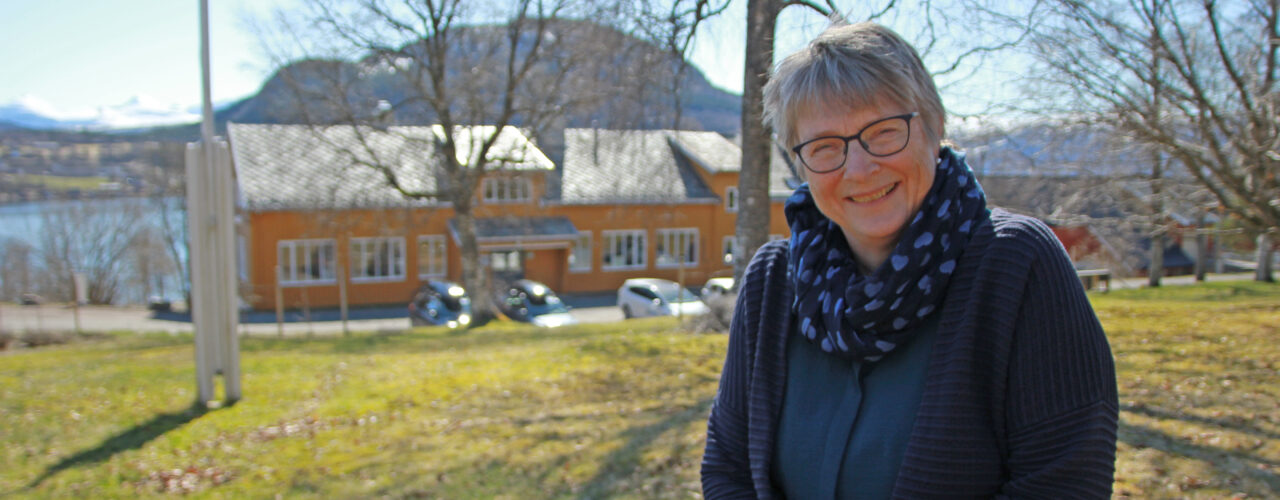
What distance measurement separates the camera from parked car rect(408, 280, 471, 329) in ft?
86.1

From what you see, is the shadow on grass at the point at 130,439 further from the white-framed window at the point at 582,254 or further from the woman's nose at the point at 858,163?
the white-framed window at the point at 582,254

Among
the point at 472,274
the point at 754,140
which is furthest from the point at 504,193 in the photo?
the point at 754,140

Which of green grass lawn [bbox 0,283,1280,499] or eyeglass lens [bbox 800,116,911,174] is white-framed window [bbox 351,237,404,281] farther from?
eyeglass lens [bbox 800,116,911,174]

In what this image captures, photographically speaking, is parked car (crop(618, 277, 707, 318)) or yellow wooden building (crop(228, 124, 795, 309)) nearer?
parked car (crop(618, 277, 707, 318))

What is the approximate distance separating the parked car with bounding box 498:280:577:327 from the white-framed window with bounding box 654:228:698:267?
11.2 metres

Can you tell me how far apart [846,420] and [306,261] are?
34.0 m

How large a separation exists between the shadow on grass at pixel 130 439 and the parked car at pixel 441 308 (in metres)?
17.8

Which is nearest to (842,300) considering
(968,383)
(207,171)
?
(968,383)

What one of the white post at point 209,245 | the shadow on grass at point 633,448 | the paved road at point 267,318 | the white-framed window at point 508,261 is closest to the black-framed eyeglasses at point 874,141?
the shadow on grass at point 633,448

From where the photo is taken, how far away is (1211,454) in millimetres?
5141

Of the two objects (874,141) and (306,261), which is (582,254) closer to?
(306,261)

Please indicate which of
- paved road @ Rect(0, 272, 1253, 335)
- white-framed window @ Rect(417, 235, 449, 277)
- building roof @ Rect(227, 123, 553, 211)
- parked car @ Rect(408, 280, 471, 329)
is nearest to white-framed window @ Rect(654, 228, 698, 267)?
paved road @ Rect(0, 272, 1253, 335)

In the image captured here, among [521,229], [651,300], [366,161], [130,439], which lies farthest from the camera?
[521,229]

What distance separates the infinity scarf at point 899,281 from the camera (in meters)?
1.59
